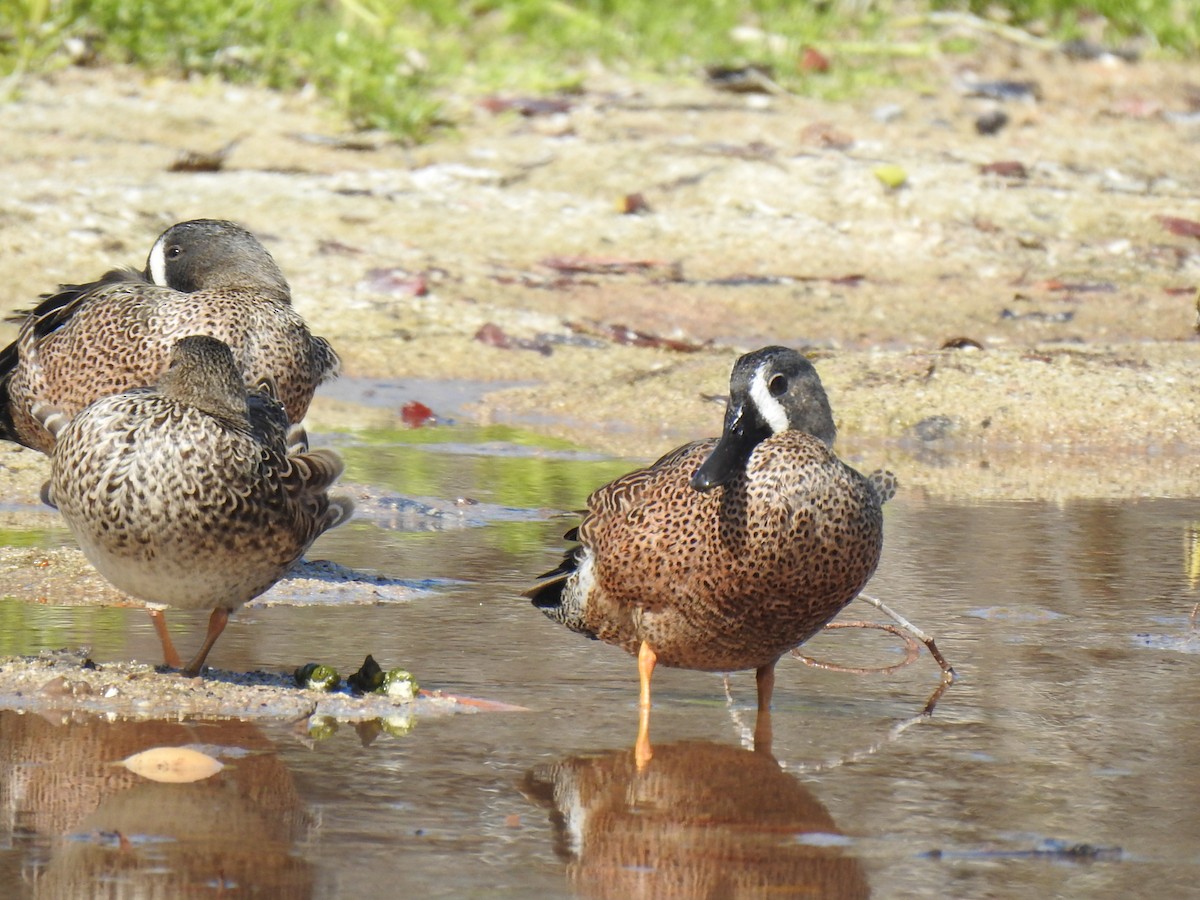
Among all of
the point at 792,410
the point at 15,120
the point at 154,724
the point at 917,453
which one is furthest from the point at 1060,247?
the point at 154,724

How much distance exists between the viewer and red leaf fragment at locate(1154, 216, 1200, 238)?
11586 millimetres

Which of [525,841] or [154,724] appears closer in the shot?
[525,841]

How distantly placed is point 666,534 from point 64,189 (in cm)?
714

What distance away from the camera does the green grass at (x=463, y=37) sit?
42.1 ft

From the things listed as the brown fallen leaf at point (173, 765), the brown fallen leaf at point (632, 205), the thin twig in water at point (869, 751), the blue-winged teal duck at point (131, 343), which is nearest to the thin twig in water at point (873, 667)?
the thin twig in water at point (869, 751)

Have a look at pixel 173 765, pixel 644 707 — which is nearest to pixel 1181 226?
pixel 644 707

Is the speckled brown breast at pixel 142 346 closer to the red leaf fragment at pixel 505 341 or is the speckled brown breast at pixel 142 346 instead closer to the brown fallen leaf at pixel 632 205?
the red leaf fragment at pixel 505 341

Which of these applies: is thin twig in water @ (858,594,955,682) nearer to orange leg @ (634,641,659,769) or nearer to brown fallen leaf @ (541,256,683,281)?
orange leg @ (634,641,659,769)

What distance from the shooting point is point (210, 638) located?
465 cm

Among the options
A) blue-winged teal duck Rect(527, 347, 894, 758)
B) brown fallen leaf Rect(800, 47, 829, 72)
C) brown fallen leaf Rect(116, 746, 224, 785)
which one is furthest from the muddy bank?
brown fallen leaf Rect(116, 746, 224, 785)

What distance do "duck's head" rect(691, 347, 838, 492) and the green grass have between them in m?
8.13

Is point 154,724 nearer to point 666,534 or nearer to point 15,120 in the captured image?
point 666,534

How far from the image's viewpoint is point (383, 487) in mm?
6879

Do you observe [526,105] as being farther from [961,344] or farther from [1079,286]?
[961,344]
